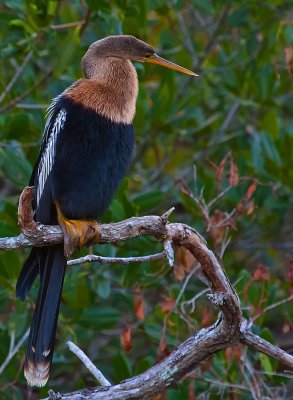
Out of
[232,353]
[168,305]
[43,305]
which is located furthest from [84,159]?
[232,353]

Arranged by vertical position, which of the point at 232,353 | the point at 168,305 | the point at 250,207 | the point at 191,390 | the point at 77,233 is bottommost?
the point at 191,390

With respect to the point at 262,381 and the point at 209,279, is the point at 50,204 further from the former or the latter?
the point at 262,381

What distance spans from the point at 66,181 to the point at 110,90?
39cm

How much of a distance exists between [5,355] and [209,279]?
1315mm

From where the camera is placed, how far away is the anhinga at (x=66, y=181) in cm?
313

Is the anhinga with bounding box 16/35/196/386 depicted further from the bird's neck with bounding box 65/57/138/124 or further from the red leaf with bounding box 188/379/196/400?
the red leaf with bounding box 188/379/196/400

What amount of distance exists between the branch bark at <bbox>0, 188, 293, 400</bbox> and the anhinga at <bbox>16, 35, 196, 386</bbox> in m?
0.44

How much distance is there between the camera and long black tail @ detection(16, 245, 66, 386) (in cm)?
312

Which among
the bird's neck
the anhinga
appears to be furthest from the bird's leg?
the bird's neck

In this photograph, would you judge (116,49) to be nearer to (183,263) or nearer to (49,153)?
(49,153)

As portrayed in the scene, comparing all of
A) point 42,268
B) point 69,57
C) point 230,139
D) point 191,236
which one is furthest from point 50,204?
point 230,139

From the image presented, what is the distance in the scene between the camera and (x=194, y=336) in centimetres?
270

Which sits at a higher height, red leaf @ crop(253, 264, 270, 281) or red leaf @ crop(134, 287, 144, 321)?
red leaf @ crop(253, 264, 270, 281)

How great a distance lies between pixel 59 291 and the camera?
10.4ft
